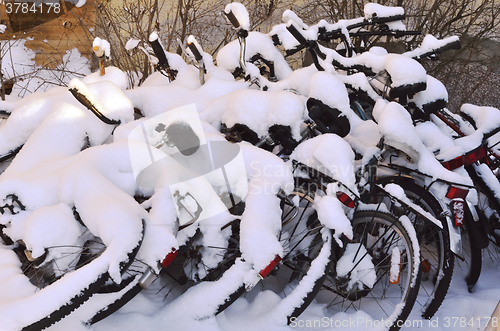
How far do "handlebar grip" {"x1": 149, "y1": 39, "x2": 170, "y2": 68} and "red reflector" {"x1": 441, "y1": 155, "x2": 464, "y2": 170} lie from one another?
195 cm

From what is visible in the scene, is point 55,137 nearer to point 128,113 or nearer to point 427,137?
point 128,113

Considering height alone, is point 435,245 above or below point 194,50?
below

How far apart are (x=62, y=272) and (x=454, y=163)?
209 centimetres

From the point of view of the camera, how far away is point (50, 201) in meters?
1.93

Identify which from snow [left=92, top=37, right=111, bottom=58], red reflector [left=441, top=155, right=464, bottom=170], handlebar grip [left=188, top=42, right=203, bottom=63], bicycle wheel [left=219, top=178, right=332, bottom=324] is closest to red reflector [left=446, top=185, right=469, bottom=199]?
red reflector [left=441, top=155, right=464, bottom=170]

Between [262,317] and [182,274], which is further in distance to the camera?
[182,274]

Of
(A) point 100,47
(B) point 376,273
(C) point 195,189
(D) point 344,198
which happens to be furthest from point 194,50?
(B) point 376,273

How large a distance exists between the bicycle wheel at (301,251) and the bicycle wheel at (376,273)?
0.18 meters

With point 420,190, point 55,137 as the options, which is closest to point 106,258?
point 55,137

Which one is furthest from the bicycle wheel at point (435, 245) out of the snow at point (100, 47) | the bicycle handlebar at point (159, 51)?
the snow at point (100, 47)

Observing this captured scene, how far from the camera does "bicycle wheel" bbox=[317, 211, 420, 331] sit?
205 centimetres

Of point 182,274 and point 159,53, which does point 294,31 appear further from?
point 182,274

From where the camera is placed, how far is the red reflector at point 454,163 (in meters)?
2.29

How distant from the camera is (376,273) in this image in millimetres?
2363
